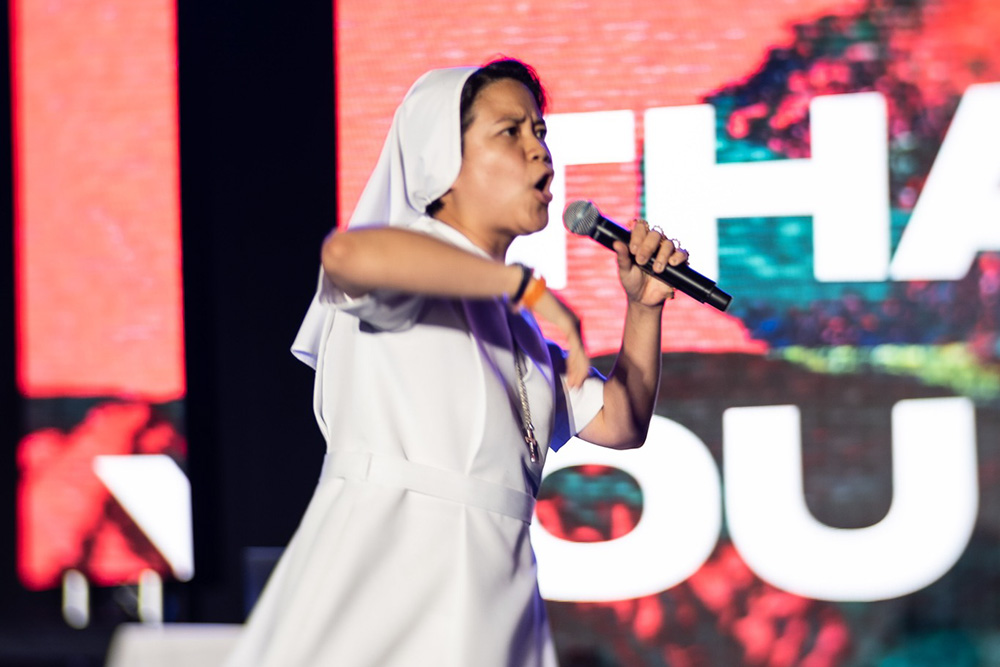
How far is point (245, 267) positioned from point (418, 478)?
202 centimetres

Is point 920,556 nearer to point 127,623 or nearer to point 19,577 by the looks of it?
point 127,623

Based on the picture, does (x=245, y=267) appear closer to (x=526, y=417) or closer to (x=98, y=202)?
(x=98, y=202)

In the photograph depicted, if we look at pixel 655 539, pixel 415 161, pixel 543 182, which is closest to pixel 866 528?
pixel 655 539

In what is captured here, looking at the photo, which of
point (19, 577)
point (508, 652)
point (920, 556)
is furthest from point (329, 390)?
point (19, 577)

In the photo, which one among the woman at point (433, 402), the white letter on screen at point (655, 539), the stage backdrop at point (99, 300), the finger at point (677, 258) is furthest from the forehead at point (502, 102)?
the stage backdrop at point (99, 300)

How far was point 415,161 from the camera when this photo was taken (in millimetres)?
1374

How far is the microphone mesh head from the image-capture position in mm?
1459

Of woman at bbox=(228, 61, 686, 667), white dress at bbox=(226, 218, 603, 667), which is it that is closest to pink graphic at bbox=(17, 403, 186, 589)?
woman at bbox=(228, 61, 686, 667)

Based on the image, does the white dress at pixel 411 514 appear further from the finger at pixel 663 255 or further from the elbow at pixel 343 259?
the finger at pixel 663 255

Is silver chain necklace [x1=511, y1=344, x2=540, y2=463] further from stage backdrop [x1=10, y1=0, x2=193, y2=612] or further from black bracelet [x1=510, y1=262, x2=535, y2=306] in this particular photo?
stage backdrop [x1=10, y1=0, x2=193, y2=612]

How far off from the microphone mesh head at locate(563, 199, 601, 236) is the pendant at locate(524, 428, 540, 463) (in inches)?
11.9

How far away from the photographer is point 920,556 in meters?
2.72

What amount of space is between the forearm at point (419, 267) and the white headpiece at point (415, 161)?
22 centimetres

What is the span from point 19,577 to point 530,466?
8.19ft
